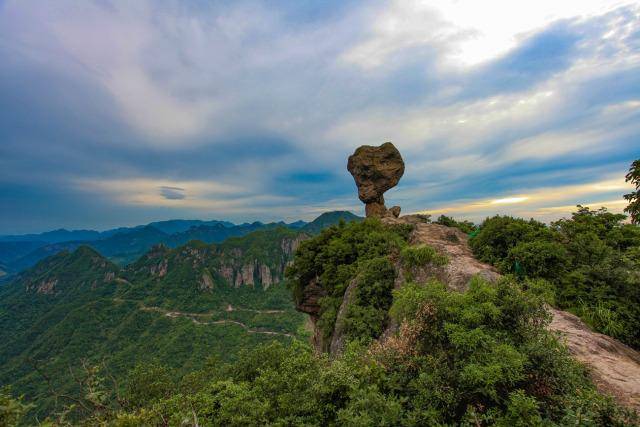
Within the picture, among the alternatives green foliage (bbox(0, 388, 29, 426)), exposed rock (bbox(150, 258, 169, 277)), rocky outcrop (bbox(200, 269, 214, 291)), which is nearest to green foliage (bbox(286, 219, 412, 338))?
green foliage (bbox(0, 388, 29, 426))

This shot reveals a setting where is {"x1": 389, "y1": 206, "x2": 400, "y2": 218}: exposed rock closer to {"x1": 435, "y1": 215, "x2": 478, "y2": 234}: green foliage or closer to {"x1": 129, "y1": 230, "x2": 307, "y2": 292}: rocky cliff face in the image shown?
{"x1": 435, "y1": 215, "x2": 478, "y2": 234}: green foliage

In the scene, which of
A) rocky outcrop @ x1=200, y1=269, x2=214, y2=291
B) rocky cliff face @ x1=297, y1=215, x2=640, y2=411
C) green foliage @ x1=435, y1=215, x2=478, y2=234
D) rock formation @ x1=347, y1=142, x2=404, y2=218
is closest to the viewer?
rocky cliff face @ x1=297, y1=215, x2=640, y2=411

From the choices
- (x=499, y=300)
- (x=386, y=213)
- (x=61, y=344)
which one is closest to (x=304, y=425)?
(x=499, y=300)

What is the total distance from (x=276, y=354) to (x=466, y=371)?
13356 mm

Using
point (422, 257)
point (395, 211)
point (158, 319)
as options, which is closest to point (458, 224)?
point (395, 211)

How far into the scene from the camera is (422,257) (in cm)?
1460

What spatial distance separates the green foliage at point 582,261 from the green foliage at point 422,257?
368 centimetres

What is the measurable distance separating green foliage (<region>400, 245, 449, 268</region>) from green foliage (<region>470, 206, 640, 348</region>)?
368cm

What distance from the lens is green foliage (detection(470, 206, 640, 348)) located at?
10.7 metres

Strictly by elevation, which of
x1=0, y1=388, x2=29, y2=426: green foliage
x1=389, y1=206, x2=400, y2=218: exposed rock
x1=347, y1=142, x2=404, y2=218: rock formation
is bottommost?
x1=0, y1=388, x2=29, y2=426: green foliage

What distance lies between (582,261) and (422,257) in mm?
8002

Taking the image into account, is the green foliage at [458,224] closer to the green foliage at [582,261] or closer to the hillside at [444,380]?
the green foliage at [582,261]

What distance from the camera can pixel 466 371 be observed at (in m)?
6.05

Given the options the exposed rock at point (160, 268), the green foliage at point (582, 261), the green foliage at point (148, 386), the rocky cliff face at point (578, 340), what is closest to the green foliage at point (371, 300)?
the rocky cliff face at point (578, 340)
